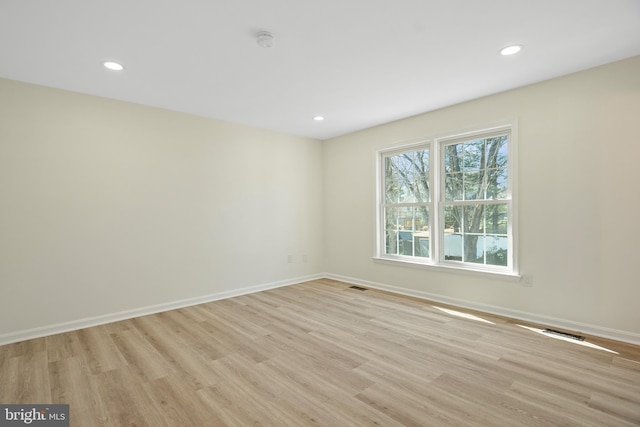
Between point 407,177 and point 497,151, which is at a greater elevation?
point 497,151

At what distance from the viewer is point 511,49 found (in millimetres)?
2521

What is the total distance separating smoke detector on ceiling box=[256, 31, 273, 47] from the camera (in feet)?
7.41

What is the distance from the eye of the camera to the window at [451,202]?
3.55m

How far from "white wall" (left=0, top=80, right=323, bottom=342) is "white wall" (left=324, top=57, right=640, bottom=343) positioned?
283 centimetres

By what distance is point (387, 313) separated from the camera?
3570mm

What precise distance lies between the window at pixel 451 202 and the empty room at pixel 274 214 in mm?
28

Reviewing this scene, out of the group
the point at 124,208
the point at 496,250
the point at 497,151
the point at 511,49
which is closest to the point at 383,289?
the point at 496,250

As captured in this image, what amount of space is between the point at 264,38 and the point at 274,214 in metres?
2.98

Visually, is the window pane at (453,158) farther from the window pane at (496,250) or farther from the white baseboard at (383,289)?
the white baseboard at (383,289)

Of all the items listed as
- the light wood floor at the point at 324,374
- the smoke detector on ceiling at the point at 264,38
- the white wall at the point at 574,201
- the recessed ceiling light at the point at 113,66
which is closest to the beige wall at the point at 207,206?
the white wall at the point at 574,201

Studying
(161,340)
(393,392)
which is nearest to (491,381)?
(393,392)

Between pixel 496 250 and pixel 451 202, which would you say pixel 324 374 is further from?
pixel 451 202

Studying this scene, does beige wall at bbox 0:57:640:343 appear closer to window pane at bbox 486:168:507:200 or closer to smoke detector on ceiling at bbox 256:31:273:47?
window pane at bbox 486:168:507:200

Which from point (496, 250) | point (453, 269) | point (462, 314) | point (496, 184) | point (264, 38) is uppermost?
point (264, 38)
